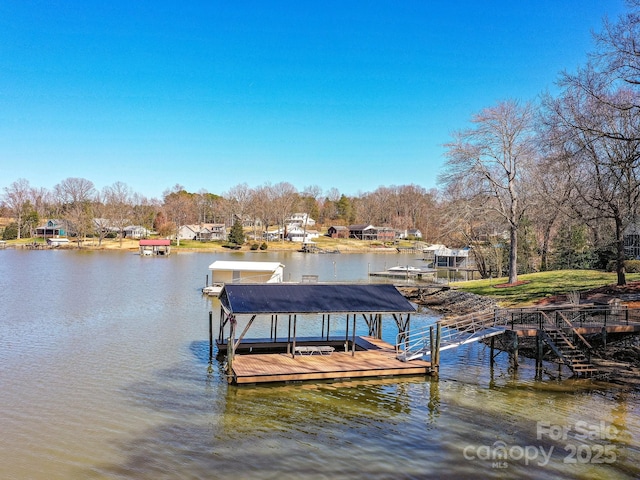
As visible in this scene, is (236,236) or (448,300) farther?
(236,236)

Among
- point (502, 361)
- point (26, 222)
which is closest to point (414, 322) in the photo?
point (502, 361)

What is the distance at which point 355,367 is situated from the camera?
2130cm

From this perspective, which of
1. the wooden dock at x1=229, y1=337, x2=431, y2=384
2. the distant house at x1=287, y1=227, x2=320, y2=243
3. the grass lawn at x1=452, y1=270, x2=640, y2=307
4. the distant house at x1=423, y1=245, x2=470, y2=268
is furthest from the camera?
the distant house at x1=287, y1=227, x2=320, y2=243

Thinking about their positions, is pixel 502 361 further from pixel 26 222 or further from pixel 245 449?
pixel 26 222

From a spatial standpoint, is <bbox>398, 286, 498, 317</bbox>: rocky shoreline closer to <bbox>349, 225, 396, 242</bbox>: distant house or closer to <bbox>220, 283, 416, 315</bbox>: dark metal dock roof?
<bbox>220, 283, 416, 315</bbox>: dark metal dock roof

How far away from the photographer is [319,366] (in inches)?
841

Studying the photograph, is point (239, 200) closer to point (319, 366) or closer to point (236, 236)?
point (236, 236)

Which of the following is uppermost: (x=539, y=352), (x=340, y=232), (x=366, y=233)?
(x=340, y=232)

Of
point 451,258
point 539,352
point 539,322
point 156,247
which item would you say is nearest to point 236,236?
point 156,247

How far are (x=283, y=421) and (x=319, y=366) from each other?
15.9ft

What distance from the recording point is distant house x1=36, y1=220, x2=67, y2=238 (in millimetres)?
124062

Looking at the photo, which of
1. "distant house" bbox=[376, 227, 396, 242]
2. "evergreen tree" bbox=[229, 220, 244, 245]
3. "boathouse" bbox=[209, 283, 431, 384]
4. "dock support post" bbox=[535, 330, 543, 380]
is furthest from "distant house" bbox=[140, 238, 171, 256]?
"dock support post" bbox=[535, 330, 543, 380]

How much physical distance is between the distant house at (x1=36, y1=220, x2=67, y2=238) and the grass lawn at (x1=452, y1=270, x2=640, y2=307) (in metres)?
Answer: 115

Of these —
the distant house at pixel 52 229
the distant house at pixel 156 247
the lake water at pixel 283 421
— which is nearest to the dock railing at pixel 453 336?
the lake water at pixel 283 421
